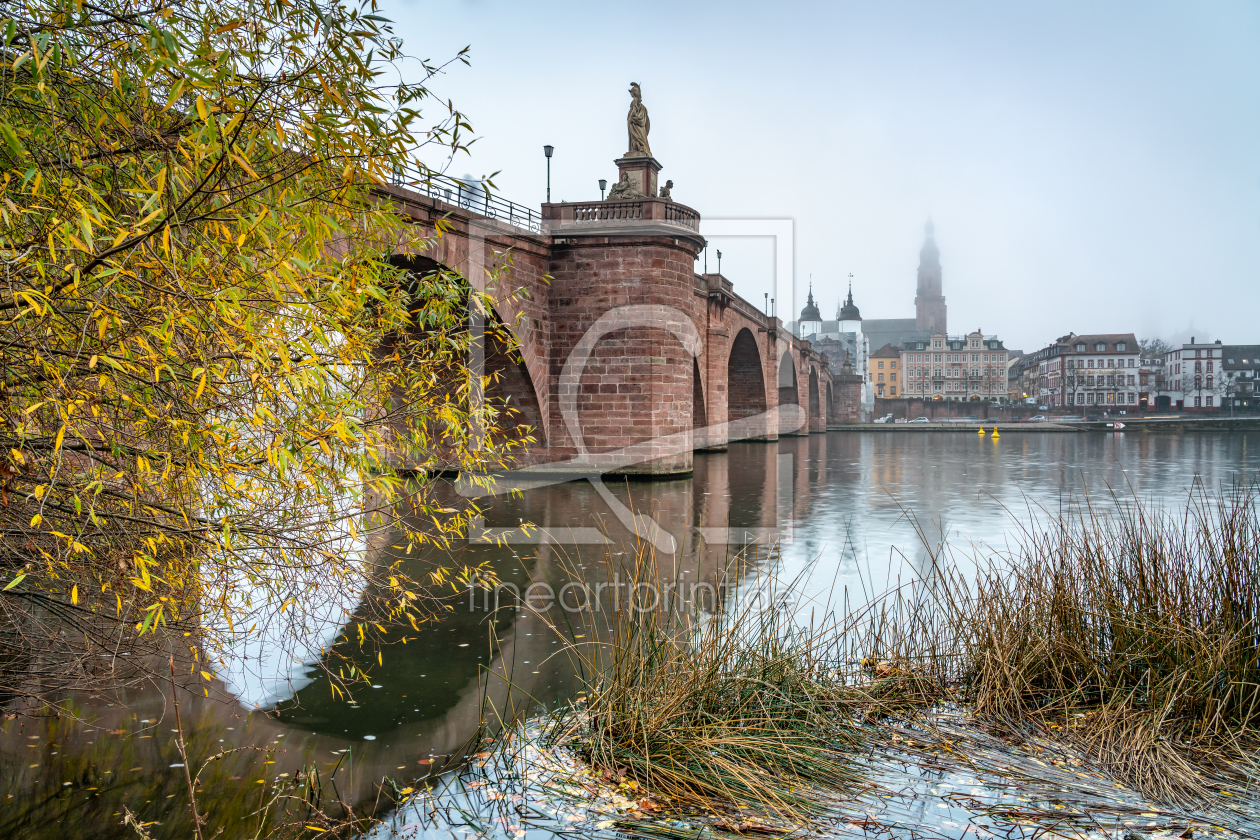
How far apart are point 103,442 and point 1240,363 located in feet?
311

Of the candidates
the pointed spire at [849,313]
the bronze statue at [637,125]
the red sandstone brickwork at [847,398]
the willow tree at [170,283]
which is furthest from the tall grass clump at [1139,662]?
the pointed spire at [849,313]

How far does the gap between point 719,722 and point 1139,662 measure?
1936 mm

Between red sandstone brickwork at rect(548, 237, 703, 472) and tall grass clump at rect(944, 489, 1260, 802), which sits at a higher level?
red sandstone brickwork at rect(548, 237, 703, 472)

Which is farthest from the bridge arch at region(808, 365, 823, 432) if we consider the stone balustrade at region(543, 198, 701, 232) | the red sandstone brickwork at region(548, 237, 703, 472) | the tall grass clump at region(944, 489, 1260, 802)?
the tall grass clump at region(944, 489, 1260, 802)

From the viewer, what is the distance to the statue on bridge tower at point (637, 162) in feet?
54.4

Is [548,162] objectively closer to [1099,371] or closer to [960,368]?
[1099,371]

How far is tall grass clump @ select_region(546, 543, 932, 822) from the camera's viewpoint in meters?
2.89

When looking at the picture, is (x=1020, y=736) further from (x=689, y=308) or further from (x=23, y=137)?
(x=689, y=308)

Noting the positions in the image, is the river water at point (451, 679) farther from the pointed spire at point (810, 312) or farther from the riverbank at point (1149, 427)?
the pointed spire at point (810, 312)

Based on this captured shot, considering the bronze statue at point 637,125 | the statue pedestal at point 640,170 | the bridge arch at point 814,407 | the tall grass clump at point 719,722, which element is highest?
the bronze statue at point 637,125

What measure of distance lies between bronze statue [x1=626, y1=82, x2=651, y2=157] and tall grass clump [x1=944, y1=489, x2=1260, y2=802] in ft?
46.7

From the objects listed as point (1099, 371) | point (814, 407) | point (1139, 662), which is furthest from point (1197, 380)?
point (1139, 662)

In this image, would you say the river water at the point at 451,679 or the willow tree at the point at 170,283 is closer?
the willow tree at the point at 170,283

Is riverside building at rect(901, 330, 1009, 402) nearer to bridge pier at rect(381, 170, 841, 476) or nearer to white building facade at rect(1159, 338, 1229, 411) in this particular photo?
white building facade at rect(1159, 338, 1229, 411)
